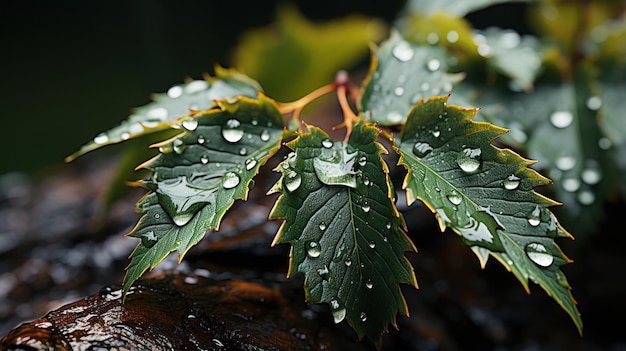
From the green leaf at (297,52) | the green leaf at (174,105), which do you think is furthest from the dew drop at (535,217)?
the green leaf at (297,52)

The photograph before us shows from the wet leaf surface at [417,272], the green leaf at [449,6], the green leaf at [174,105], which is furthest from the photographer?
the green leaf at [449,6]

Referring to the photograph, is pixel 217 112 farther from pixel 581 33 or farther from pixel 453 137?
pixel 581 33

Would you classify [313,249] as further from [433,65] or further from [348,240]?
[433,65]

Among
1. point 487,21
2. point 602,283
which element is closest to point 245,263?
point 602,283

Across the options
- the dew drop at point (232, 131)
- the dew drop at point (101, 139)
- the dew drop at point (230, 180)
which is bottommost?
the dew drop at point (230, 180)

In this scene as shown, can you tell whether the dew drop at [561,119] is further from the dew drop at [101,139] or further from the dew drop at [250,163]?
the dew drop at [101,139]

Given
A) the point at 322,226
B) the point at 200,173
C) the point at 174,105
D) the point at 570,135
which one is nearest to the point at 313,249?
the point at 322,226
